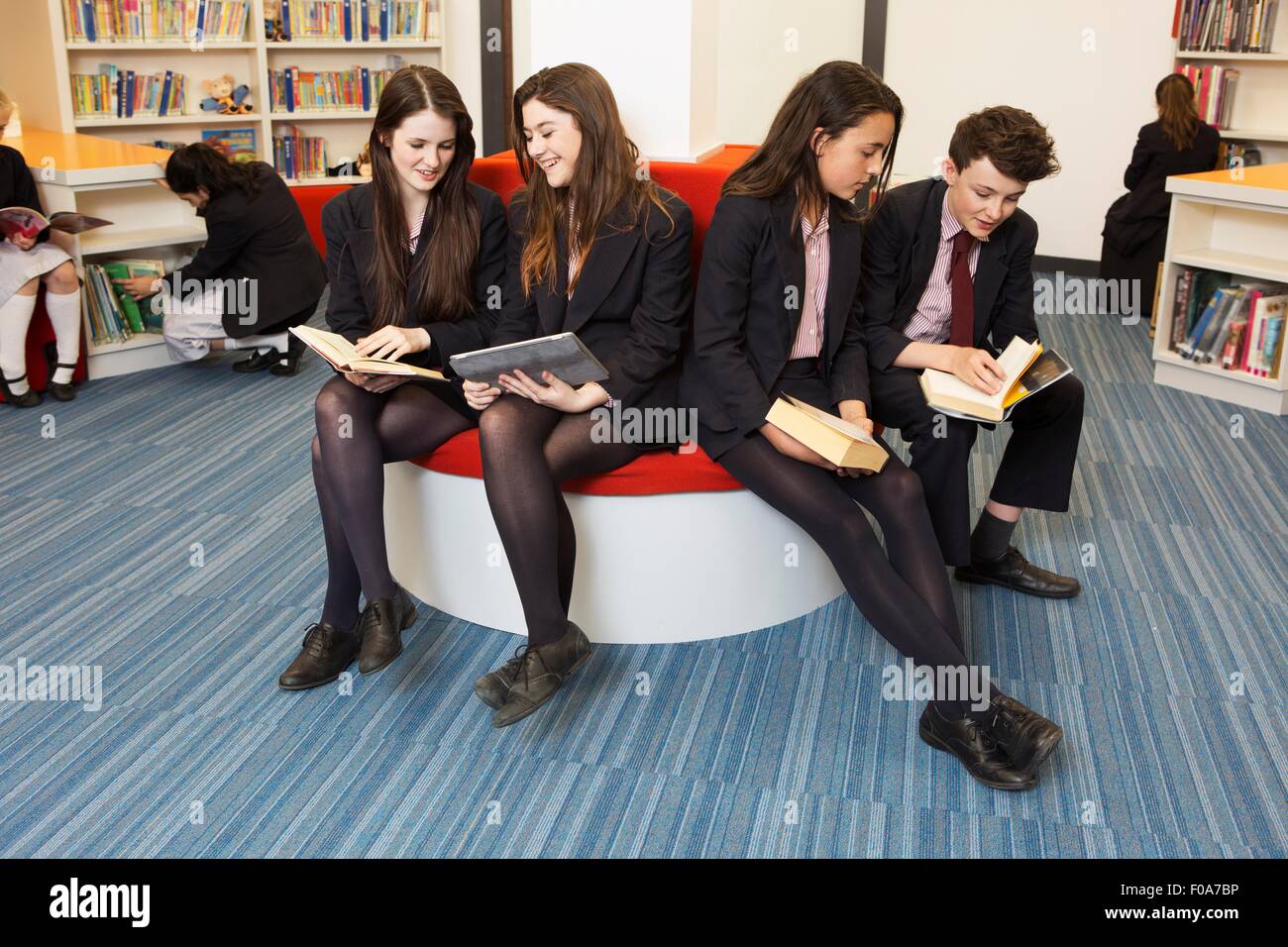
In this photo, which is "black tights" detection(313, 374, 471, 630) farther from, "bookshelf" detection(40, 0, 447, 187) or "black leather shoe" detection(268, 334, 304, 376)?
"bookshelf" detection(40, 0, 447, 187)

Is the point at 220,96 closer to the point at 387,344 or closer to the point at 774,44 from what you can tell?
the point at 774,44

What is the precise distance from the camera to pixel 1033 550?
3367 millimetres

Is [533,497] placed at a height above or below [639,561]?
above

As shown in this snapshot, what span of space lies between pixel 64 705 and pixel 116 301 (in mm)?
2793

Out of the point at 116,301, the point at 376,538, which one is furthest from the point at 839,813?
the point at 116,301

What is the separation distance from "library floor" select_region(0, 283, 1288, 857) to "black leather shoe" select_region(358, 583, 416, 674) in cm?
10

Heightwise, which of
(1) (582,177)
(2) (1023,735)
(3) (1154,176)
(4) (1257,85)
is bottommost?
(2) (1023,735)

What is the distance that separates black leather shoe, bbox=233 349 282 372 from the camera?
507cm

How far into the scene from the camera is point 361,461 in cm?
259

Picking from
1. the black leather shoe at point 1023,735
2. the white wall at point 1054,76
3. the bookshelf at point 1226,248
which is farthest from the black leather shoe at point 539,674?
the white wall at point 1054,76

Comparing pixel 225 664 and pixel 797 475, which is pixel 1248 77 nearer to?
pixel 797 475

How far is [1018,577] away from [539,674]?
1385 mm

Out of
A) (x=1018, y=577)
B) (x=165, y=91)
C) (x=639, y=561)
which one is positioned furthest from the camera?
(x=165, y=91)

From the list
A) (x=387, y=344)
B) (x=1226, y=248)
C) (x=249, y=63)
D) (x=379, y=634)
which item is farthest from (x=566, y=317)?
(x=249, y=63)
